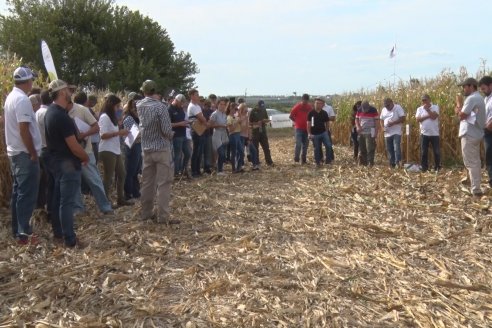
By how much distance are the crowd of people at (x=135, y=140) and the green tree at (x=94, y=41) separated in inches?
878

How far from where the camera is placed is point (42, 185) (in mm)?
7883

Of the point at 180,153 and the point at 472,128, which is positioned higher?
the point at 472,128

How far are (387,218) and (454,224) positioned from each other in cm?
89

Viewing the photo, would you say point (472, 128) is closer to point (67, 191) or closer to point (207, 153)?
point (67, 191)

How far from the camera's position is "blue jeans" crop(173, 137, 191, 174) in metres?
11.2

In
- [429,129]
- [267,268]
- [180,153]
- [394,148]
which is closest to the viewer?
[267,268]

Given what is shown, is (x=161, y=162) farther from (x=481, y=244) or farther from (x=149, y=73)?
(x=149, y=73)

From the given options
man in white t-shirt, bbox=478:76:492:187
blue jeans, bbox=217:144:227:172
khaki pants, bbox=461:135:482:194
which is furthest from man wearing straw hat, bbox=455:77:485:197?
blue jeans, bbox=217:144:227:172

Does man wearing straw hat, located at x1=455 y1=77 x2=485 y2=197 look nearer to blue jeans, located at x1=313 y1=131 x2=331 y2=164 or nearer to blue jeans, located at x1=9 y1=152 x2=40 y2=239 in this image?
blue jeans, located at x1=313 y1=131 x2=331 y2=164

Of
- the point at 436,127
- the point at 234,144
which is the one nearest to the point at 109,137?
the point at 234,144

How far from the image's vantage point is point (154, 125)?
7.43 meters

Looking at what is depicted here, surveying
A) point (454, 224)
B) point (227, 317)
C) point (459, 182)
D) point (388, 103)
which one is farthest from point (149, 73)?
point (227, 317)

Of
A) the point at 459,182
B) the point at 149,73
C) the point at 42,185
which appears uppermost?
the point at 149,73

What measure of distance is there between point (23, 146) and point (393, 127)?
30.2 feet
